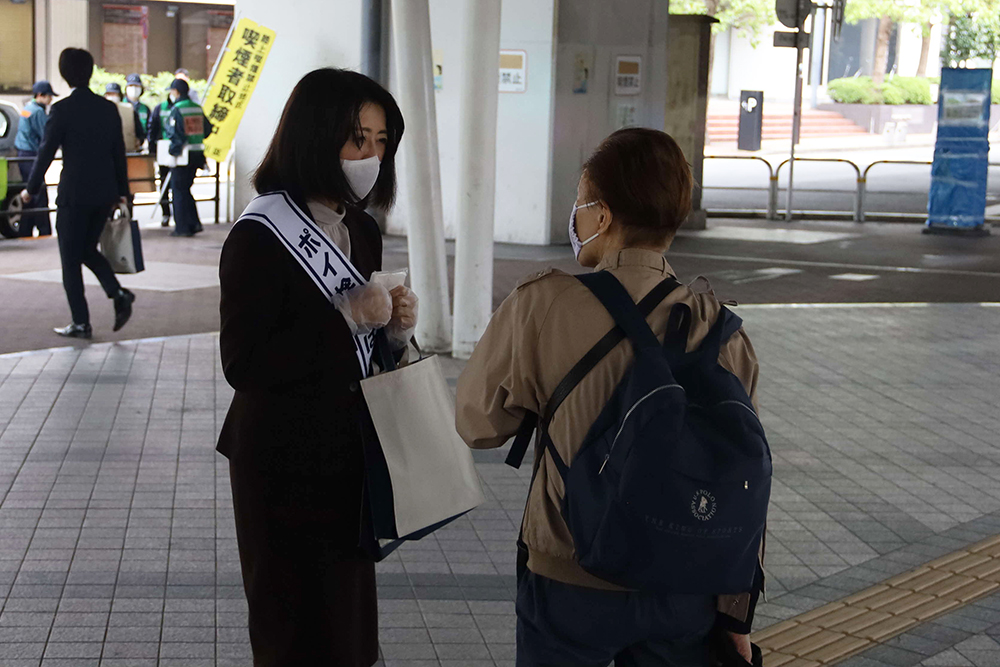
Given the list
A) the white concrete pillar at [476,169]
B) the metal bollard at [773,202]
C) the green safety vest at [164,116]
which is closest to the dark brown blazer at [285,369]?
the white concrete pillar at [476,169]

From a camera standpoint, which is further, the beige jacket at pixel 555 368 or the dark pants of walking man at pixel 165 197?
the dark pants of walking man at pixel 165 197

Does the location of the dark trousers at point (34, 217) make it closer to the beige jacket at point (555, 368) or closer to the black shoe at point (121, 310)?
the black shoe at point (121, 310)

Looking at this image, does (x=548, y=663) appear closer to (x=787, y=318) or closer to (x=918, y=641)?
(x=918, y=641)

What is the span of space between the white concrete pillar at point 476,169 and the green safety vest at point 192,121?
745cm

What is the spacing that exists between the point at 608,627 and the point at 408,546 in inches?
106

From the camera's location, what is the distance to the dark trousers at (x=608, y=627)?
219cm

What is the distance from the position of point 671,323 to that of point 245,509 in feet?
3.45

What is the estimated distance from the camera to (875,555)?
485cm

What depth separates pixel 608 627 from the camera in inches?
86.4

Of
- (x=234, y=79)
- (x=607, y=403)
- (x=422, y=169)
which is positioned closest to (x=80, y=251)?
(x=422, y=169)

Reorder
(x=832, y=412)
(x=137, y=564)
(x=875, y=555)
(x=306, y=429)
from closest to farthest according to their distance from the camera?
1. (x=306, y=429)
2. (x=137, y=564)
3. (x=875, y=555)
4. (x=832, y=412)

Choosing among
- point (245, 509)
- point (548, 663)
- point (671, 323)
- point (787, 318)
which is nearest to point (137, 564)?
point (245, 509)

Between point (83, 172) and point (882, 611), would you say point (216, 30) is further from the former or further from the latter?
point (882, 611)

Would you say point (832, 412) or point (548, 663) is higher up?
point (548, 663)
